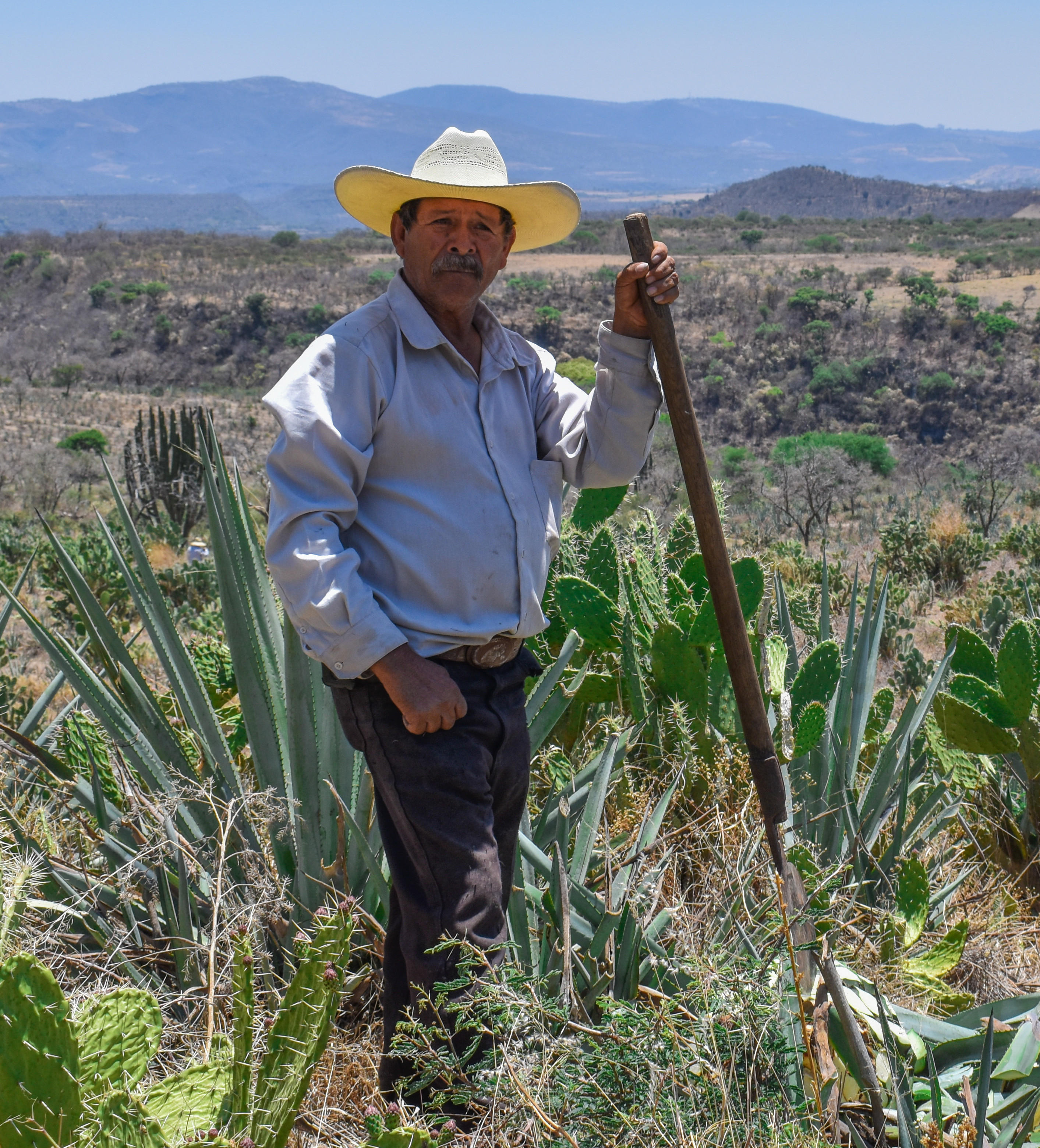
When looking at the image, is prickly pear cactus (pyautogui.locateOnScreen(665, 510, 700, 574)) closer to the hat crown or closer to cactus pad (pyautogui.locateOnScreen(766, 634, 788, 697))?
cactus pad (pyautogui.locateOnScreen(766, 634, 788, 697))

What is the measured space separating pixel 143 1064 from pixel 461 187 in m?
1.59

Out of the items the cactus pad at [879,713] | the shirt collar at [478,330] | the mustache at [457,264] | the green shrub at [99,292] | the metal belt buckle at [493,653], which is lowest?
the cactus pad at [879,713]

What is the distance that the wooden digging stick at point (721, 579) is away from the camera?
6.01ft

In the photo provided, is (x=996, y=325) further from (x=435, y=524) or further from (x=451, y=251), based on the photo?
(x=435, y=524)

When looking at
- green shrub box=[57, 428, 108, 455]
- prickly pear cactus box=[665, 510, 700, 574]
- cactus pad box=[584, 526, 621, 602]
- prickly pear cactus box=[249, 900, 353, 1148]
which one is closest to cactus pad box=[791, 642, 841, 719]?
cactus pad box=[584, 526, 621, 602]

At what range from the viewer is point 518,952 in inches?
81.4

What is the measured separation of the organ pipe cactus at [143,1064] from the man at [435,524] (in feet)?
0.68

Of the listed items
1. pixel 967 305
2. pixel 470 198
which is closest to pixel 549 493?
pixel 470 198

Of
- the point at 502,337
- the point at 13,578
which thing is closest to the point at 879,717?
the point at 502,337

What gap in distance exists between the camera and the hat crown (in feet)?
6.46

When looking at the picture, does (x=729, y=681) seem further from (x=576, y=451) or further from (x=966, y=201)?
(x=966, y=201)

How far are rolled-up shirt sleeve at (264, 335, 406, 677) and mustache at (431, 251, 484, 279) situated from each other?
252 mm

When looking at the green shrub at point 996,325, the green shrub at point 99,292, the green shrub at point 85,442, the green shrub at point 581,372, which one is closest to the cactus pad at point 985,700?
the green shrub at point 581,372

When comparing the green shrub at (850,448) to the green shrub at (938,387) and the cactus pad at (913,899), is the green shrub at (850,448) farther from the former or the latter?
the cactus pad at (913,899)
